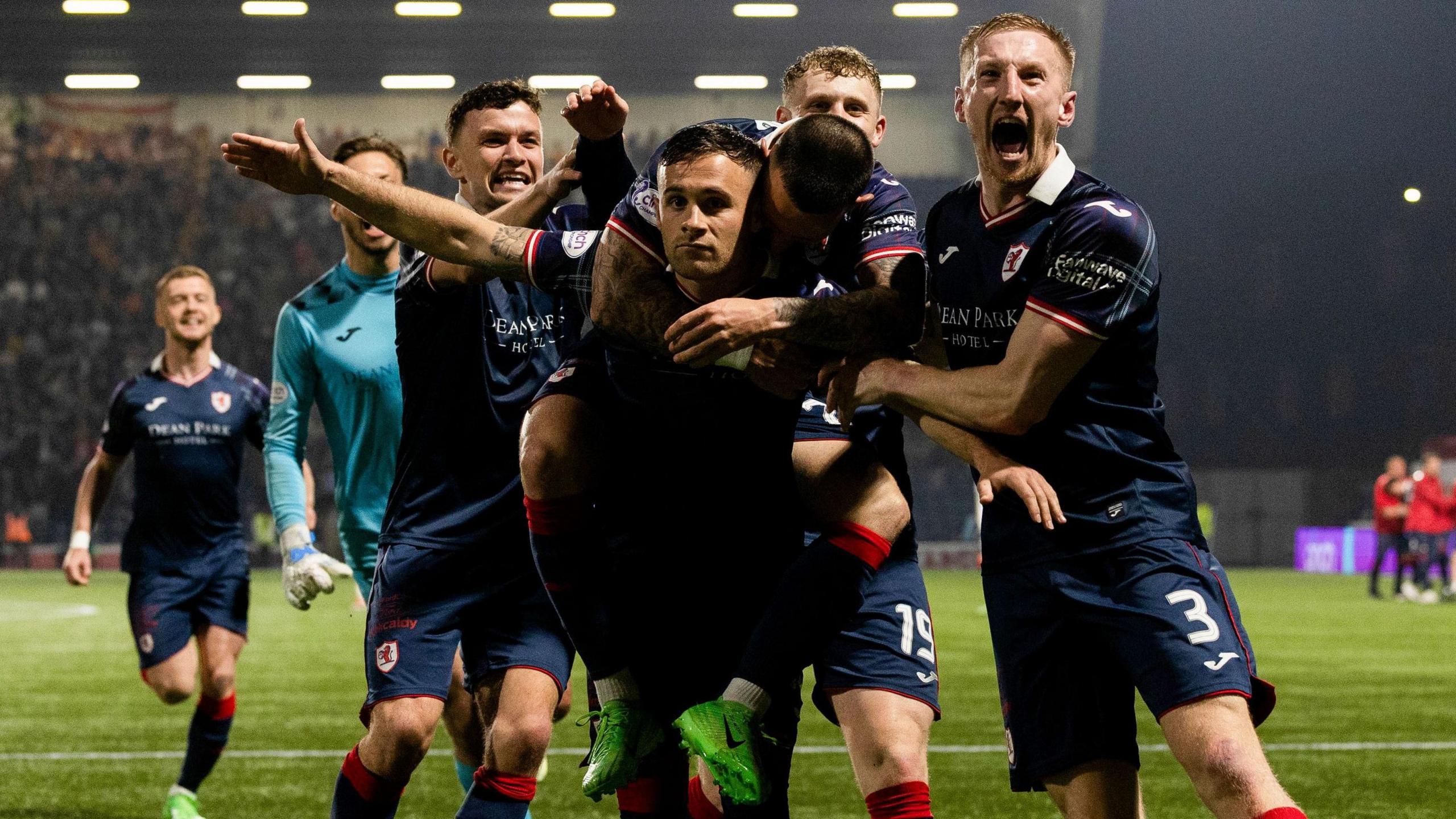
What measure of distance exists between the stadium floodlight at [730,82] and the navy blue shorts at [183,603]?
2303 cm

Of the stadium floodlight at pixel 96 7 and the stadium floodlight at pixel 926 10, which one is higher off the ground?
the stadium floodlight at pixel 926 10

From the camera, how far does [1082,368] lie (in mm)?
3279

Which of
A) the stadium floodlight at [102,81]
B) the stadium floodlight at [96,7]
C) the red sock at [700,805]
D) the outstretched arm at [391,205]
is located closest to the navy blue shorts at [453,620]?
the red sock at [700,805]

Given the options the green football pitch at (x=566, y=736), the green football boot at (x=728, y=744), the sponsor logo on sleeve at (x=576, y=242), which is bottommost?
the green football pitch at (x=566, y=736)

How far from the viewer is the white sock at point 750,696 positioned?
3.00m

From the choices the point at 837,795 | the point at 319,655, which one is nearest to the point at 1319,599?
the point at 319,655

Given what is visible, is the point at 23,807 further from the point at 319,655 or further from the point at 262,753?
the point at 319,655

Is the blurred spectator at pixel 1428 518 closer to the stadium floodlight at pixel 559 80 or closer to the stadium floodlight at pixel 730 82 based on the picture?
the stadium floodlight at pixel 730 82

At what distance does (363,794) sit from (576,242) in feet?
5.52

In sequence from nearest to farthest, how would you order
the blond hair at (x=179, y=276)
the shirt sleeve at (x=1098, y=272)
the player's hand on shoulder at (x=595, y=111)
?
the shirt sleeve at (x=1098, y=272), the player's hand on shoulder at (x=595, y=111), the blond hair at (x=179, y=276)

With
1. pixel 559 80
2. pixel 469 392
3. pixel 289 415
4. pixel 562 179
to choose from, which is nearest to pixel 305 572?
pixel 289 415

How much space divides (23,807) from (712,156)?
4.84m

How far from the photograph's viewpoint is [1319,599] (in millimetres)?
20469

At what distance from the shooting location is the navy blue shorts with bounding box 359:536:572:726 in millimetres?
4141
